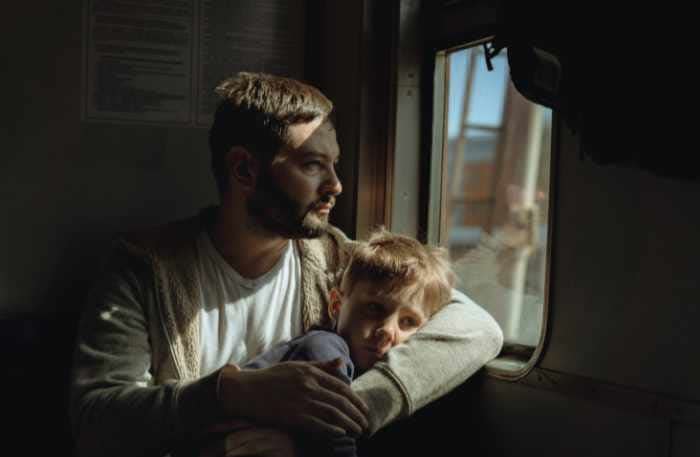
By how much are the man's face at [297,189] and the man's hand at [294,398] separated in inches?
19.4

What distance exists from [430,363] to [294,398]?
A: 399 mm

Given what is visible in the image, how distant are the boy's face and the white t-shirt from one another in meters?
0.21

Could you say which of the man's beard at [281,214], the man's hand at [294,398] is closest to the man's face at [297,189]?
the man's beard at [281,214]

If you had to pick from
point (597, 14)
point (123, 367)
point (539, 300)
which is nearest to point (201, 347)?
point (123, 367)

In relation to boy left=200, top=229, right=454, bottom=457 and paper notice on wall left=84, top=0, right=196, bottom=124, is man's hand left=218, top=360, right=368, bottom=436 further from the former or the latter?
paper notice on wall left=84, top=0, right=196, bottom=124

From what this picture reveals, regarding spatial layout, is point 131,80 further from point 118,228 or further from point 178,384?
point 178,384

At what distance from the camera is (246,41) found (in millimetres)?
2551

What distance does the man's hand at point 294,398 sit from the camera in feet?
5.11

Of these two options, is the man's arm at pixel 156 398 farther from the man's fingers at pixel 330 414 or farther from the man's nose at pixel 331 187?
the man's nose at pixel 331 187

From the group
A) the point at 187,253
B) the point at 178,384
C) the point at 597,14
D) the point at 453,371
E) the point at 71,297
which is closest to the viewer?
the point at 597,14

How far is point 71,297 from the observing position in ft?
7.51

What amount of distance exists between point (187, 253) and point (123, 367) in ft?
1.21

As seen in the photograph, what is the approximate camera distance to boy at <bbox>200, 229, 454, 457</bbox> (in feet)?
6.09

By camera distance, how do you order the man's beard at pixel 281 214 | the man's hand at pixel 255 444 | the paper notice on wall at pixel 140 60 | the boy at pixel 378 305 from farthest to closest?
the paper notice on wall at pixel 140 60 → the man's beard at pixel 281 214 → the boy at pixel 378 305 → the man's hand at pixel 255 444
